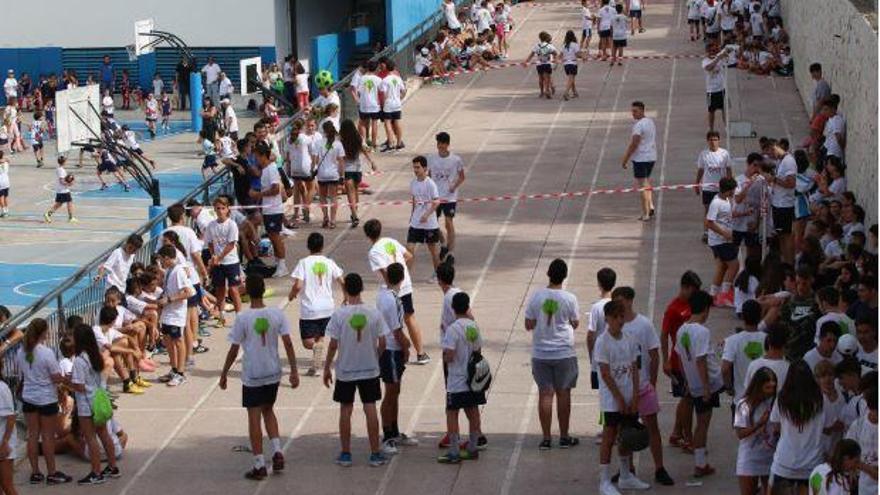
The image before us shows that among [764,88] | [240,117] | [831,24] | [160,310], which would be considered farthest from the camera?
[240,117]

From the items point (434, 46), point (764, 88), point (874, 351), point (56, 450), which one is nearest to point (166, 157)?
point (434, 46)

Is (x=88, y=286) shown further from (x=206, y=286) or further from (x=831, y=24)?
(x=831, y=24)

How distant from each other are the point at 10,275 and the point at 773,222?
52.2 feet

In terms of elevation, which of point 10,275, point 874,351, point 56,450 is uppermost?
point 874,351

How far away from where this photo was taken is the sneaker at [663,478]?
1430cm

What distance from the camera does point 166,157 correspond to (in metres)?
44.0

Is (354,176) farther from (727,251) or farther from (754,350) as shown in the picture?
(754,350)

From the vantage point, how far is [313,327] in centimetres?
1769

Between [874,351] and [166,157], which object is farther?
[166,157]

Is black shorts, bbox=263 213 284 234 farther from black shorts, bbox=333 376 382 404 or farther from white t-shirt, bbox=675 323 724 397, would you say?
white t-shirt, bbox=675 323 724 397

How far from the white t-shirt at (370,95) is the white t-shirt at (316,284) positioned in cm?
1202

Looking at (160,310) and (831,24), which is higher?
(831,24)

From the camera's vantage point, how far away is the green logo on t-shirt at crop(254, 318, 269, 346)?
48.7 feet

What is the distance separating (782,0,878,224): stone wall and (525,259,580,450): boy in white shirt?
16.7 ft
